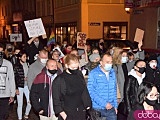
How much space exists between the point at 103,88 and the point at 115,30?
70.9 feet

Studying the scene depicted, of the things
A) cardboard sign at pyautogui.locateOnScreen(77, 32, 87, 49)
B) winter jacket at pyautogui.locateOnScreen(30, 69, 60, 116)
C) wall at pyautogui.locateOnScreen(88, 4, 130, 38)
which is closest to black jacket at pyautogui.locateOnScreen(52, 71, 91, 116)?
winter jacket at pyautogui.locateOnScreen(30, 69, 60, 116)

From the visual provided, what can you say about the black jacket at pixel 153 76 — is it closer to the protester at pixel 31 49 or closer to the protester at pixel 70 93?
the protester at pixel 70 93

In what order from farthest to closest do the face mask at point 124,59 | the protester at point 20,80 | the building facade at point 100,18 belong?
1. the building facade at point 100,18
2. the protester at point 20,80
3. the face mask at point 124,59

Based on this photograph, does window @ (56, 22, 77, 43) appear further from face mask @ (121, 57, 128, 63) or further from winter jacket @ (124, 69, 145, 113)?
winter jacket @ (124, 69, 145, 113)

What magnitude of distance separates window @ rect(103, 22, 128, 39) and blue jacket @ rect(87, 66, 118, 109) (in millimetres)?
21036

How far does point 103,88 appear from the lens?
259 inches

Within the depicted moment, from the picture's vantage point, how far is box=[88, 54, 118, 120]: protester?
6.57 m

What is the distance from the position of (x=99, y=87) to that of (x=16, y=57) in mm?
3789

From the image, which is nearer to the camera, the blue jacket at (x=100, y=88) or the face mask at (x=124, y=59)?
the blue jacket at (x=100, y=88)

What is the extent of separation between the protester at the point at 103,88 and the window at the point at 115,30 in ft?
68.9

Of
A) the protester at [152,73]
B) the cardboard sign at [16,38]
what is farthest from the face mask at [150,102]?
the cardboard sign at [16,38]

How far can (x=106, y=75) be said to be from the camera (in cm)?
665

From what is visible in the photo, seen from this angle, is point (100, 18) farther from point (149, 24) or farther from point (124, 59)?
point (124, 59)

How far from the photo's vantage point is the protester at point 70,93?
5.92 meters
